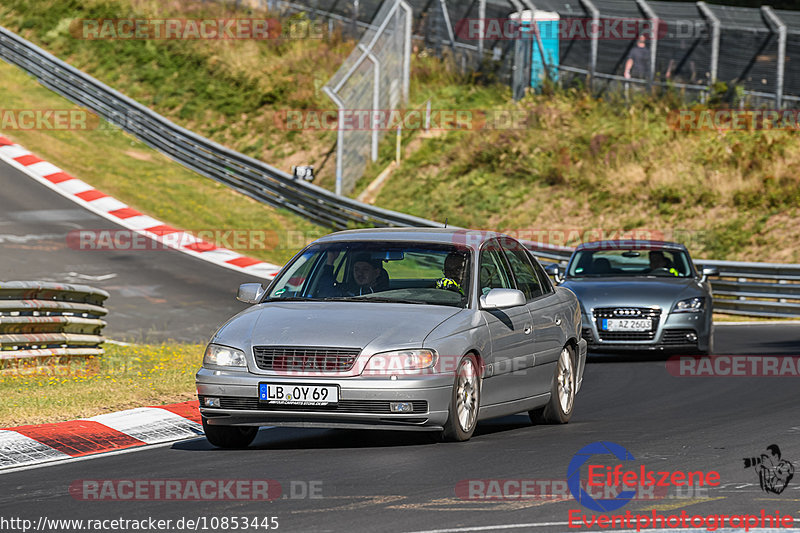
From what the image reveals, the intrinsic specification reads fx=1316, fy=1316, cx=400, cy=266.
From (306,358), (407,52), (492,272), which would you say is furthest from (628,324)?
(407,52)

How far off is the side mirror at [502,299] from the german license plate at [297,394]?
141 centimetres

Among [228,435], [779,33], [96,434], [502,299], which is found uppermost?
[779,33]

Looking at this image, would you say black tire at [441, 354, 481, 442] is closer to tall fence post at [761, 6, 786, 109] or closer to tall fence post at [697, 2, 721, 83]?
tall fence post at [761, 6, 786, 109]

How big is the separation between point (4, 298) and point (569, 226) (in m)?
19.3

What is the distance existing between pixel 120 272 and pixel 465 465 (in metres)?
17.4

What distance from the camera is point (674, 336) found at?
52.4 ft

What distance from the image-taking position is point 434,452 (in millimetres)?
8602

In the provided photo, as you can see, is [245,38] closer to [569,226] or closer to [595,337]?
[569,226]

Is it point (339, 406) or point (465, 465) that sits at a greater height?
point (339, 406)

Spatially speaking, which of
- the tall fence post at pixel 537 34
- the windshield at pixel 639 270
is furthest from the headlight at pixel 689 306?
the tall fence post at pixel 537 34

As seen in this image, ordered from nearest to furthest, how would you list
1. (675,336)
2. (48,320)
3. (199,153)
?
(48,320)
(675,336)
(199,153)

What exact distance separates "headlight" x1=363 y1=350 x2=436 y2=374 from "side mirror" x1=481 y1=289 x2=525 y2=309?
82 cm

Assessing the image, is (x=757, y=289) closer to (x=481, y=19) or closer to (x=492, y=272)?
(x=481, y=19)

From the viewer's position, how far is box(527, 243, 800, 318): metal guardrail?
23812mm
